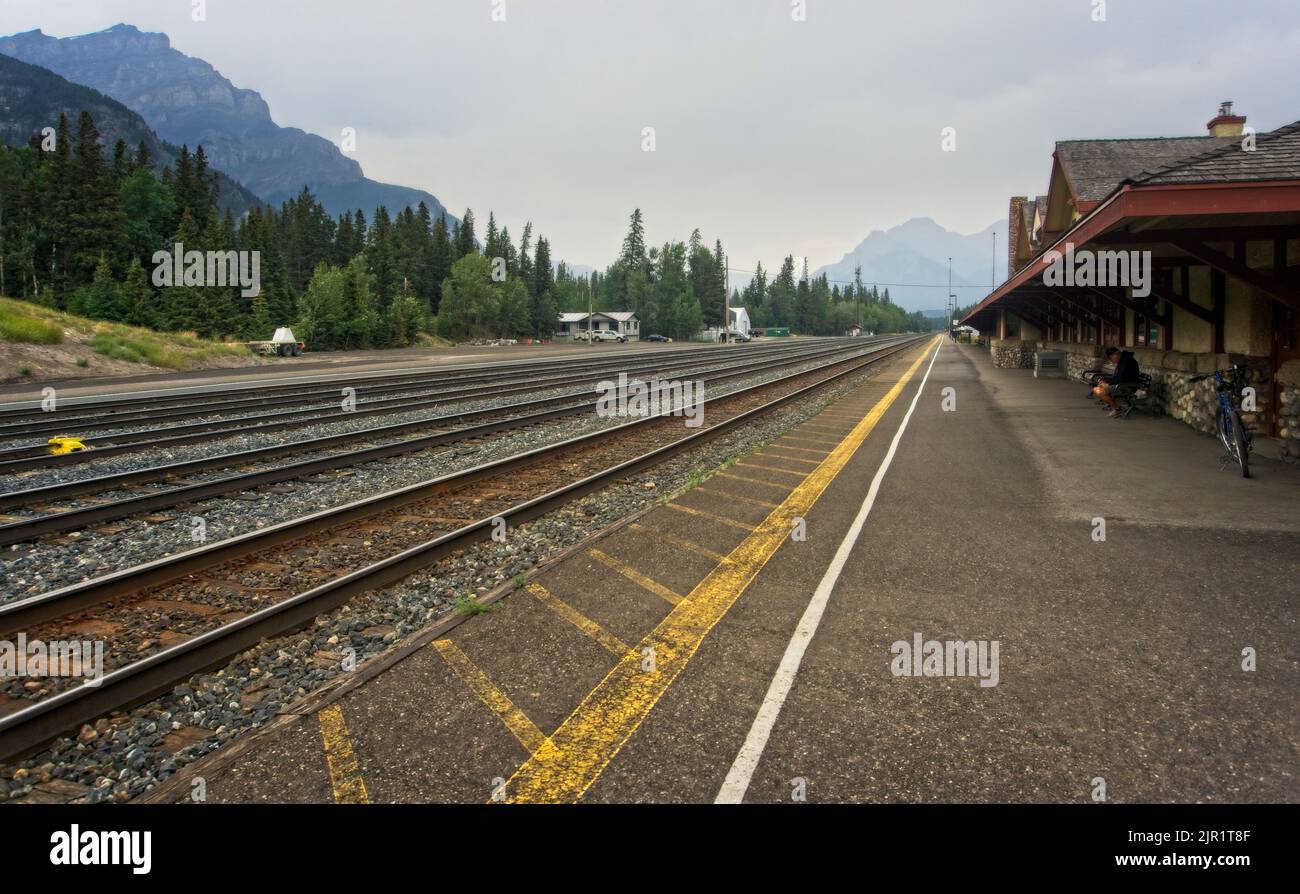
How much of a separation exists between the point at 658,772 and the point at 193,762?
2.26m

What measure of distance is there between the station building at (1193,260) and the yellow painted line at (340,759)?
833 centimetres

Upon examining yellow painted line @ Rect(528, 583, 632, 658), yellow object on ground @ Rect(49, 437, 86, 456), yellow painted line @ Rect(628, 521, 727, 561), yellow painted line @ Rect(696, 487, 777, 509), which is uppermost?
yellow object on ground @ Rect(49, 437, 86, 456)

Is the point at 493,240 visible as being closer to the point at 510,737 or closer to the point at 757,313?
the point at 757,313

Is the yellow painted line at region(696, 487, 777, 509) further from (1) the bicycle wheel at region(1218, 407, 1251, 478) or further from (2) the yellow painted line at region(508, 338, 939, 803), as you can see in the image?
(1) the bicycle wheel at region(1218, 407, 1251, 478)

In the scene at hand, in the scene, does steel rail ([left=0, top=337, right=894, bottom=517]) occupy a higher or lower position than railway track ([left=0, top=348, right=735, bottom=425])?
lower

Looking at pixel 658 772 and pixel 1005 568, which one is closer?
pixel 658 772

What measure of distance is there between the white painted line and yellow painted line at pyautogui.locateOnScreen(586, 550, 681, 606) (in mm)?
1012

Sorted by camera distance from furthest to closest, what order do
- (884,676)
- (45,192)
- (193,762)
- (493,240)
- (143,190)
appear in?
1. (493,240)
2. (143,190)
3. (45,192)
4. (884,676)
5. (193,762)

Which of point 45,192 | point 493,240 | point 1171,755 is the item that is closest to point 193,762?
point 1171,755

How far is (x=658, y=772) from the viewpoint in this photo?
10.5ft

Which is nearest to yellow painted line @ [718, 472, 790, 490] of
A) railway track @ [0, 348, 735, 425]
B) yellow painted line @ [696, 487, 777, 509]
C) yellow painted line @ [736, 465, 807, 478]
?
yellow painted line @ [736, 465, 807, 478]

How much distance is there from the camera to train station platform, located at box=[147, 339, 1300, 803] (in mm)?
3146

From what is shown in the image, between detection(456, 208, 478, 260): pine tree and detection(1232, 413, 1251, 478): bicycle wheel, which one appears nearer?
detection(1232, 413, 1251, 478): bicycle wheel

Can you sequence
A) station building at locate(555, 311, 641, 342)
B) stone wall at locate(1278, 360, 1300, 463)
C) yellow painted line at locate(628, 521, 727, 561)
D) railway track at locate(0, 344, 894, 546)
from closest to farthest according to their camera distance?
1. yellow painted line at locate(628, 521, 727, 561)
2. railway track at locate(0, 344, 894, 546)
3. stone wall at locate(1278, 360, 1300, 463)
4. station building at locate(555, 311, 641, 342)
